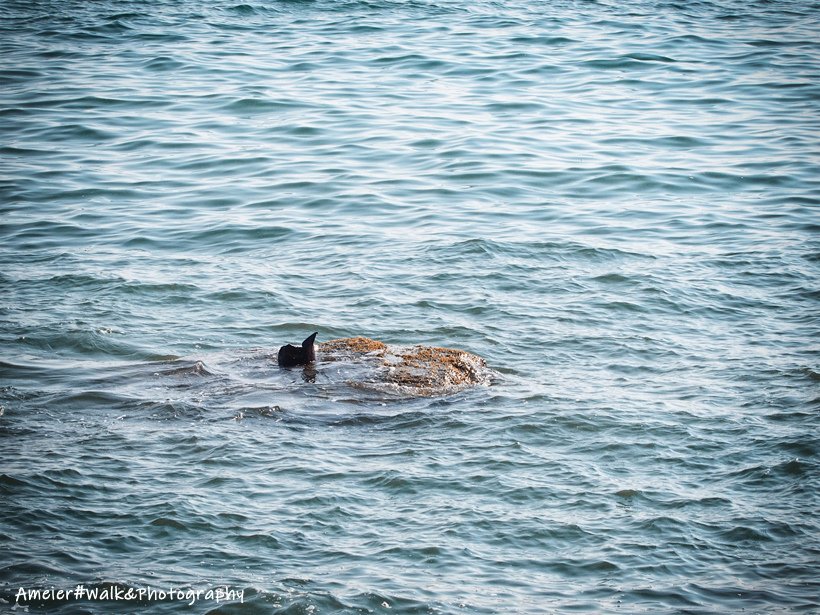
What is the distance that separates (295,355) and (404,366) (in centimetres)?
84

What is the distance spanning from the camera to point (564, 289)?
379 inches

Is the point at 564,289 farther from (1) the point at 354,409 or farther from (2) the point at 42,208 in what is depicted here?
(2) the point at 42,208

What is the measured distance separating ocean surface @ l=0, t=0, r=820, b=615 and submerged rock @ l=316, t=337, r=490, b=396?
164mm

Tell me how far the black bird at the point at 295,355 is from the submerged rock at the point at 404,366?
0.14 meters

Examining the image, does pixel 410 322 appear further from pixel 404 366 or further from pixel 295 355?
pixel 295 355

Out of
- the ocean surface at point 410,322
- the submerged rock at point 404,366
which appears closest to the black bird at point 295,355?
the submerged rock at point 404,366

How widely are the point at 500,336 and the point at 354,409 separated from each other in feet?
6.95

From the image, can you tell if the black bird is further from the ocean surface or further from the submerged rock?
the ocean surface

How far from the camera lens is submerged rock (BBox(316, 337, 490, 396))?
7.18m

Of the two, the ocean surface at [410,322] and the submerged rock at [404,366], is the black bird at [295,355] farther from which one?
the ocean surface at [410,322]

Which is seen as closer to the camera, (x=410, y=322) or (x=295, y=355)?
(x=295, y=355)

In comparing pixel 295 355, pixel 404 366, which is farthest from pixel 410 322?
pixel 295 355

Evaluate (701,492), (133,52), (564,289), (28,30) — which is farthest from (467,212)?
(28,30)

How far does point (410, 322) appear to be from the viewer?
875 centimetres
